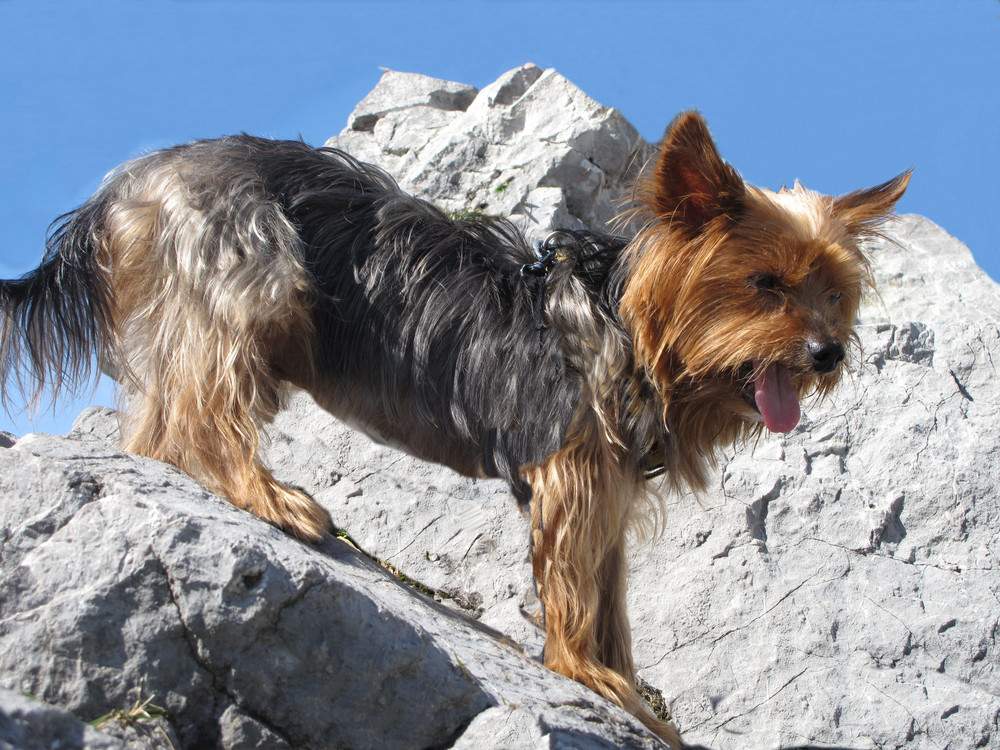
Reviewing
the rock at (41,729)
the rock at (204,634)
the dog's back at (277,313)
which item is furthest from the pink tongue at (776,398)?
the rock at (41,729)

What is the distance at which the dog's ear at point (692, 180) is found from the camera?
11.7 ft

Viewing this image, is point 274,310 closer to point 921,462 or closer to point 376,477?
point 376,477

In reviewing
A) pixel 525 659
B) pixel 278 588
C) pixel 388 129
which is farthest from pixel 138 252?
pixel 388 129

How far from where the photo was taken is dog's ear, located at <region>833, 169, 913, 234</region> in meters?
4.15

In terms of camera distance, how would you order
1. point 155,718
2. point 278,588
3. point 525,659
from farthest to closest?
point 525,659 < point 278,588 < point 155,718

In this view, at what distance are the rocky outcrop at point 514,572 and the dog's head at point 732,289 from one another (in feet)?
1.30

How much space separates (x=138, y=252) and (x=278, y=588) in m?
2.06

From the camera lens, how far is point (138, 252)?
4.04 metres

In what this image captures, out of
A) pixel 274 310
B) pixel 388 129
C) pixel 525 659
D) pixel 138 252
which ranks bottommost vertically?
pixel 525 659

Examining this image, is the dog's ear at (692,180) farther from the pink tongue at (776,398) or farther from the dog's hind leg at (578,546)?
the dog's hind leg at (578,546)

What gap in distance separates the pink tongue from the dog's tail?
3.05 metres

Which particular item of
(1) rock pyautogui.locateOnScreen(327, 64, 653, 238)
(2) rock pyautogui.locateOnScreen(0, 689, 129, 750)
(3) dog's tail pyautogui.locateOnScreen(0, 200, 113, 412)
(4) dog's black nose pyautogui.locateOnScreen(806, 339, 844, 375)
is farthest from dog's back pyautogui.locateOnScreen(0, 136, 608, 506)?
(1) rock pyautogui.locateOnScreen(327, 64, 653, 238)

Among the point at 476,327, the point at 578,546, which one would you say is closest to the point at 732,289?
the point at 476,327

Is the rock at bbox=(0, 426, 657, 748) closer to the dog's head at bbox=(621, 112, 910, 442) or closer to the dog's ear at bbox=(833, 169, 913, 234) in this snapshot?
the dog's head at bbox=(621, 112, 910, 442)
